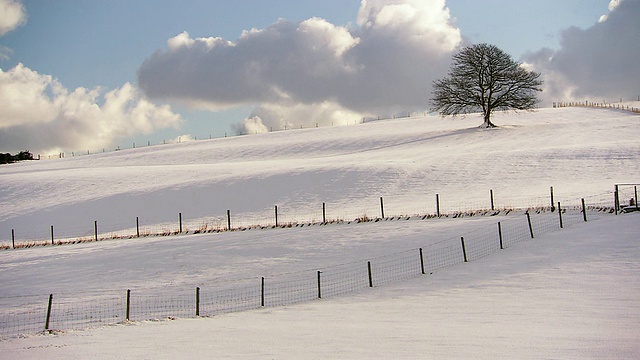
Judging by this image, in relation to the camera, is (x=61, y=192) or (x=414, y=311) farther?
(x=61, y=192)

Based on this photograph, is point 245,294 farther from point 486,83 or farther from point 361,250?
point 486,83

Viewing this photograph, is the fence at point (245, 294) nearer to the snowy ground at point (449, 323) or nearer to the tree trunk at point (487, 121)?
the snowy ground at point (449, 323)

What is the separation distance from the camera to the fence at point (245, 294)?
1761 centimetres

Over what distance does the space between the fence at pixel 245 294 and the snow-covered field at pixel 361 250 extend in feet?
1.86

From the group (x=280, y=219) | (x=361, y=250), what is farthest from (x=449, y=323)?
(x=280, y=219)

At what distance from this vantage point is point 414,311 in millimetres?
15539

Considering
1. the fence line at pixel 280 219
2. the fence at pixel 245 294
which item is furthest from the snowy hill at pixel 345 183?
the fence at pixel 245 294

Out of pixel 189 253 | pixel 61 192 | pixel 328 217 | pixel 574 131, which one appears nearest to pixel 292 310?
pixel 189 253

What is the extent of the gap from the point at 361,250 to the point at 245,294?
5930mm

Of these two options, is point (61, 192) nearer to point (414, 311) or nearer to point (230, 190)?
point (230, 190)

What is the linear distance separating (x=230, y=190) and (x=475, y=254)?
23503 millimetres

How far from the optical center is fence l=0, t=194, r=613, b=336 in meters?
17.6

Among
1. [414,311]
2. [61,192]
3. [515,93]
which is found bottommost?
[414,311]

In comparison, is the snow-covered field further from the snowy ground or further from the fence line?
the fence line
